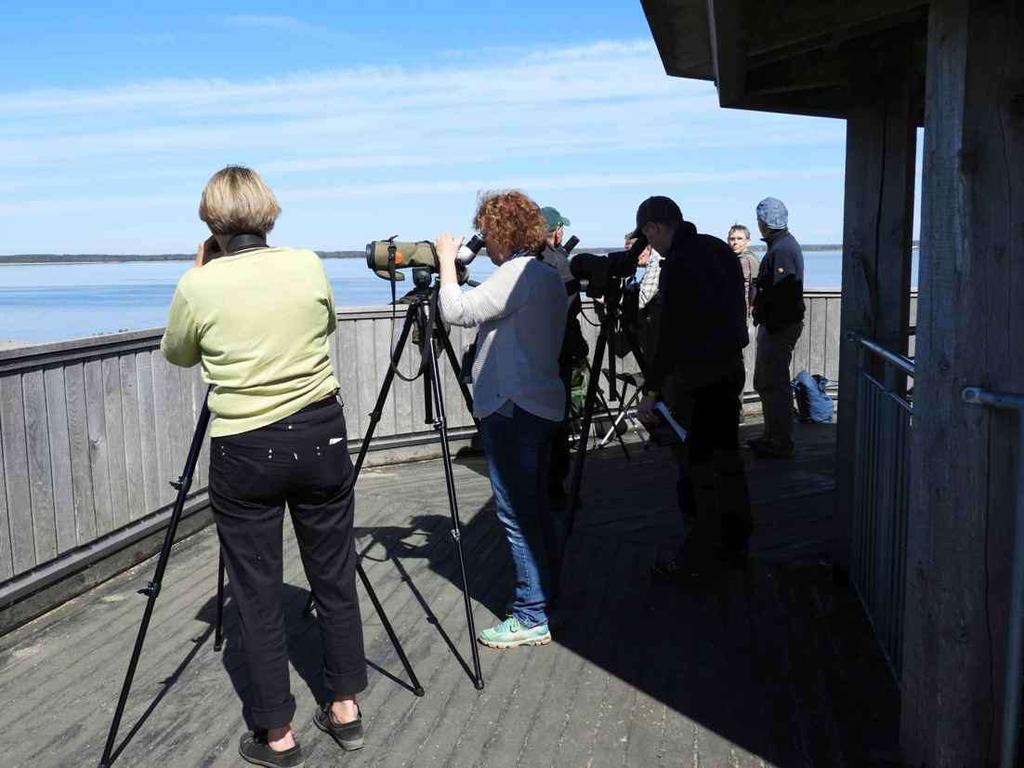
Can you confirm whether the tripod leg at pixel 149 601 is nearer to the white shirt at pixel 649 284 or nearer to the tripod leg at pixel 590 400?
the tripod leg at pixel 590 400

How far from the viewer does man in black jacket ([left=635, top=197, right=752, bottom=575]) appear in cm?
458

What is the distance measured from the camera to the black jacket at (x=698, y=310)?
4566mm

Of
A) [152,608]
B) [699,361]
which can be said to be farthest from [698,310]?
[152,608]

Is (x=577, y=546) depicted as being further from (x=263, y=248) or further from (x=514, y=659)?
(x=263, y=248)

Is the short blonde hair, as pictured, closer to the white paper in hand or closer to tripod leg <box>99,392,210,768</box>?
tripod leg <box>99,392,210,768</box>

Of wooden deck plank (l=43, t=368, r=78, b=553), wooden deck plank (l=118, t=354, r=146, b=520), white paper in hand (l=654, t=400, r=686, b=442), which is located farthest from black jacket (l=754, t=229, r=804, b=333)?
wooden deck plank (l=43, t=368, r=78, b=553)

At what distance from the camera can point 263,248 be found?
3.17 metres

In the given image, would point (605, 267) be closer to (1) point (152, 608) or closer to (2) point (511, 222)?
(2) point (511, 222)

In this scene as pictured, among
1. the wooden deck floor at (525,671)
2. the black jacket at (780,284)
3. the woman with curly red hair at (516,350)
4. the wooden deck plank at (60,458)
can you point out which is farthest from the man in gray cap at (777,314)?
the wooden deck plank at (60,458)

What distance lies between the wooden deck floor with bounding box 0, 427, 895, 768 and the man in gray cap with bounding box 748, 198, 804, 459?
2.03m

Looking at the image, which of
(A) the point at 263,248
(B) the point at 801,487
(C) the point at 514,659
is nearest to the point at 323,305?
(A) the point at 263,248

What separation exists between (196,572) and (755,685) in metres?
3.05

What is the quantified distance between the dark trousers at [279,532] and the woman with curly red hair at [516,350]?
2.62ft

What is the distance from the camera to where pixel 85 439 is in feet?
16.9
